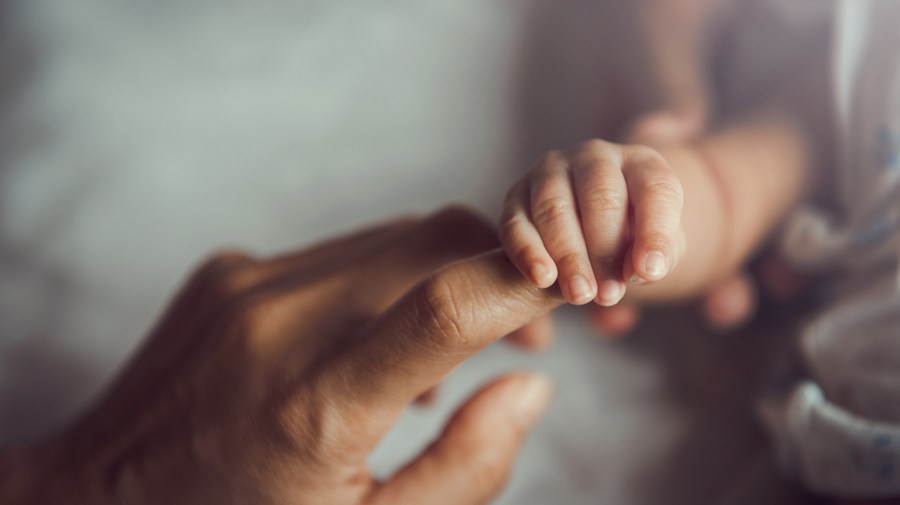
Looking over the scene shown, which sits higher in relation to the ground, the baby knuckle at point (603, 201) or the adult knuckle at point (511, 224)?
the adult knuckle at point (511, 224)

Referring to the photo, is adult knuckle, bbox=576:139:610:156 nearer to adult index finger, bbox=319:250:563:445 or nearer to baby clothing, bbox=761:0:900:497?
adult index finger, bbox=319:250:563:445

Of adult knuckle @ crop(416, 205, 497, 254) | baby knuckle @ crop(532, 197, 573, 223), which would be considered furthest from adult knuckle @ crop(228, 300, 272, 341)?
baby knuckle @ crop(532, 197, 573, 223)

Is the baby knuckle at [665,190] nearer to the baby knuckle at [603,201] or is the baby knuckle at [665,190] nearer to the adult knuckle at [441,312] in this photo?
the baby knuckle at [603,201]

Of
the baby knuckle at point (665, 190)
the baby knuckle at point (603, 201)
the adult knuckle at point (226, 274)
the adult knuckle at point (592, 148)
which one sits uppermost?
the adult knuckle at point (226, 274)

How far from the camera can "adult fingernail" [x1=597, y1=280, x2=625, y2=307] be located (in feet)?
1.43

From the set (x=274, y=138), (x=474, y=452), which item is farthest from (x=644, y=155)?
(x=274, y=138)

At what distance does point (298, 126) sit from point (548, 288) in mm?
633

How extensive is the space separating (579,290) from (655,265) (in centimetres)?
4

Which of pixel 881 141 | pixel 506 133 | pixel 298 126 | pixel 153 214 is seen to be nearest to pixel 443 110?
pixel 506 133

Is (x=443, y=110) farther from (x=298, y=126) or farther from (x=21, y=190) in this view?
(x=21, y=190)

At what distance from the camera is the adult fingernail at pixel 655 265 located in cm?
41

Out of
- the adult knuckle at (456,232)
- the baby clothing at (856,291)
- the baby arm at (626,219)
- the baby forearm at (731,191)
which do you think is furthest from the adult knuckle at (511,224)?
the baby clothing at (856,291)

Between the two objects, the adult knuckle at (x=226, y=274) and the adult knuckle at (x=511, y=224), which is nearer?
the adult knuckle at (x=511, y=224)

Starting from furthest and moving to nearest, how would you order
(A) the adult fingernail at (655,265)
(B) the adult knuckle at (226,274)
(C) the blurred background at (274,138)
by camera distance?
(C) the blurred background at (274,138)
(B) the adult knuckle at (226,274)
(A) the adult fingernail at (655,265)
